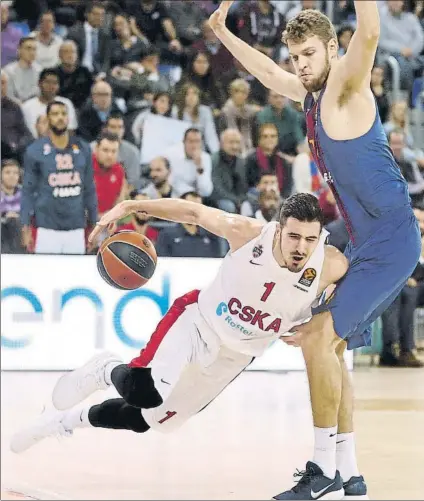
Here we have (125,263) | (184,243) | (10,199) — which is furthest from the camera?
(184,243)

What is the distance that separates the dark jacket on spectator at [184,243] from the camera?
33.1 feet

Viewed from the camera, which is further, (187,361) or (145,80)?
(145,80)

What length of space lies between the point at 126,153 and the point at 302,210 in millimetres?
6488

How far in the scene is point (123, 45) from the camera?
1155 centimetres

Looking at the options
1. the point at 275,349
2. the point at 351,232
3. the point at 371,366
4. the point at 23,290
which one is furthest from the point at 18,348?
the point at 351,232

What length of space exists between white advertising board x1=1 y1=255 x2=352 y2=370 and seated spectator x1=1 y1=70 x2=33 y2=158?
1475 mm

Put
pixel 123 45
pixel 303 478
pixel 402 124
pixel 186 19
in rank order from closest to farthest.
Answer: pixel 303 478 < pixel 123 45 < pixel 402 124 < pixel 186 19

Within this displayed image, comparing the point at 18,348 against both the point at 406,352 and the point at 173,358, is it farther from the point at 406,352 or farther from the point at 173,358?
the point at 173,358

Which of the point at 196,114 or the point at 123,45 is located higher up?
the point at 123,45

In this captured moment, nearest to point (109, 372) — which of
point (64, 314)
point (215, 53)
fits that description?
point (64, 314)

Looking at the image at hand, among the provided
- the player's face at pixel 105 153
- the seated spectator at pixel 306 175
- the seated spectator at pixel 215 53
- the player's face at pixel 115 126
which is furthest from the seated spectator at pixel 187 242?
the seated spectator at pixel 215 53

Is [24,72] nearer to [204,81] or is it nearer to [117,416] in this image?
[204,81]

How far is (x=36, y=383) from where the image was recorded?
8531 millimetres

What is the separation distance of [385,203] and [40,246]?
5.71 m
